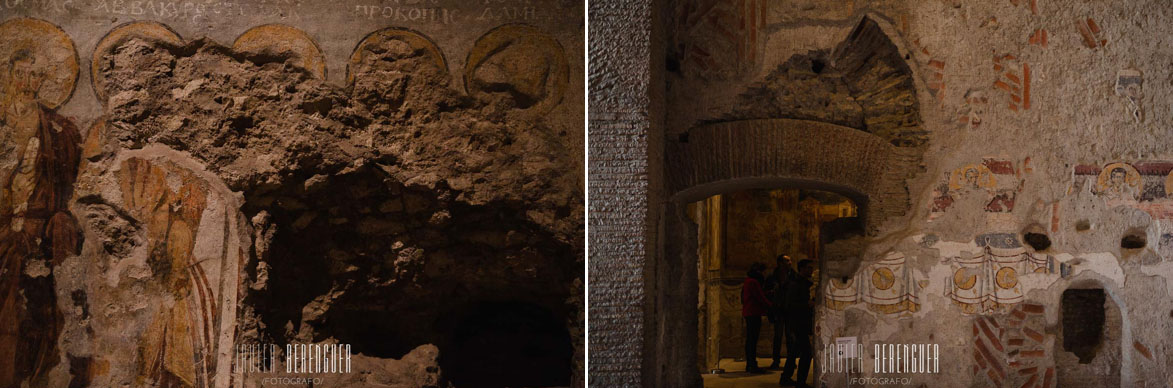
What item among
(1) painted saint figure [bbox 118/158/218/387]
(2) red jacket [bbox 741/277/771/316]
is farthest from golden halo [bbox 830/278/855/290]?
(1) painted saint figure [bbox 118/158/218/387]

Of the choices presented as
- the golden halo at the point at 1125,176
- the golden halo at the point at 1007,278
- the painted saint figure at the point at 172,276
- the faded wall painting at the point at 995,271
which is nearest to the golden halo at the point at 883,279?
the faded wall painting at the point at 995,271

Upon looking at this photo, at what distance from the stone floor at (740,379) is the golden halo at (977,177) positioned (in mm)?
2594

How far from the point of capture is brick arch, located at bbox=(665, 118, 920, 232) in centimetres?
454

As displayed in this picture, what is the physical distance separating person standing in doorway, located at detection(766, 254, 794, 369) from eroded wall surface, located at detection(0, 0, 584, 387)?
8.59ft

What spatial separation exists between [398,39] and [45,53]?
1777mm

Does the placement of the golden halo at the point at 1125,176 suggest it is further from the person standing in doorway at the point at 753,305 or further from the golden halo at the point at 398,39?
the golden halo at the point at 398,39

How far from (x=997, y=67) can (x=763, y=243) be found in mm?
4977

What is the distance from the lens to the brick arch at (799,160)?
4543 millimetres

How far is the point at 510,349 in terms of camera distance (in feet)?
17.2

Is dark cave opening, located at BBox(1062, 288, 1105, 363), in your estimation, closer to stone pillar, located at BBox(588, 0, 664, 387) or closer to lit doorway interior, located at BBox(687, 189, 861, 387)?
stone pillar, located at BBox(588, 0, 664, 387)

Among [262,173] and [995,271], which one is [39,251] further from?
[995,271]

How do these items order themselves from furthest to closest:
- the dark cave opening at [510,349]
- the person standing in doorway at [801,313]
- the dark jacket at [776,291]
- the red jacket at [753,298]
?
the red jacket at [753,298]
the dark jacket at [776,291]
the person standing in doorway at [801,313]
the dark cave opening at [510,349]

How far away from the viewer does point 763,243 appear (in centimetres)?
936

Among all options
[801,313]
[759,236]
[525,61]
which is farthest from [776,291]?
[525,61]
